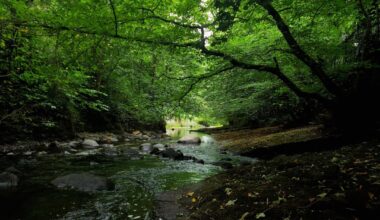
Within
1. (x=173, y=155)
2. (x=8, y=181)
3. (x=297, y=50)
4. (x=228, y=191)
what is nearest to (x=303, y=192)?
(x=228, y=191)

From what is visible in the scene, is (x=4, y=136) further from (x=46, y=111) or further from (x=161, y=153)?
(x=161, y=153)

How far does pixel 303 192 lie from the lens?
14.5 ft

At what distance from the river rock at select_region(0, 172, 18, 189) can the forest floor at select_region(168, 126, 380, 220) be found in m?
4.32

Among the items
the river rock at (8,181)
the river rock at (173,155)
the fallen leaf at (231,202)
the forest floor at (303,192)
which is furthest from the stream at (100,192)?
the fallen leaf at (231,202)

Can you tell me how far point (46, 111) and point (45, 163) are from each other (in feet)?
22.9

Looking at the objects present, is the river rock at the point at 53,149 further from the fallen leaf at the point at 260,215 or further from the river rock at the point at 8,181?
the fallen leaf at the point at 260,215

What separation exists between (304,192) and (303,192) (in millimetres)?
15

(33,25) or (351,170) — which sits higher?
(33,25)

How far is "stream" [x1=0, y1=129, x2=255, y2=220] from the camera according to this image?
541 cm

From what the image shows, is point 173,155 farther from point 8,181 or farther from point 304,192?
point 304,192

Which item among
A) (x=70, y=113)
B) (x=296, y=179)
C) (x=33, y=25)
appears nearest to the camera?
(x=296, y=179)

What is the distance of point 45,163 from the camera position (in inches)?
388

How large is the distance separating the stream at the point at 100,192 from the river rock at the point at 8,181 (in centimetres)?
18

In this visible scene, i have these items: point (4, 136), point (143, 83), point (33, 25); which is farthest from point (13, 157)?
point (143, 83)
